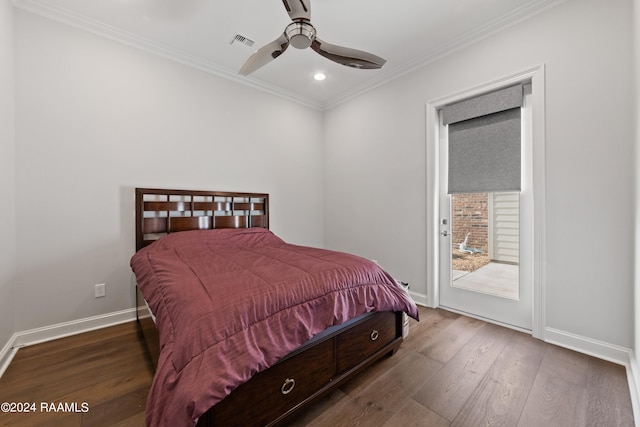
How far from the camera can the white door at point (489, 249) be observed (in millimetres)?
2291

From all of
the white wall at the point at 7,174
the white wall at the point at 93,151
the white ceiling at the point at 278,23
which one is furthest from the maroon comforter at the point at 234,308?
the white ceiling at the point at 278,23

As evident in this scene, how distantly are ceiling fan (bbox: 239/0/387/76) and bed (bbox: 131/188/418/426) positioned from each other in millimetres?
1588

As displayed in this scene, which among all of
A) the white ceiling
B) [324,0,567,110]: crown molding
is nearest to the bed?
the white ceiling

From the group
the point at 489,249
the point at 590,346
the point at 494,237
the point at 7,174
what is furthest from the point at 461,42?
the point at 7,174

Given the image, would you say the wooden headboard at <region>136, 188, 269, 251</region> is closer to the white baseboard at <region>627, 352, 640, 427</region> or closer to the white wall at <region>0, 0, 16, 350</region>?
the white wall at <region>0, 0, 16, 350</region>

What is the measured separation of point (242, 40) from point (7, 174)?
2.24m

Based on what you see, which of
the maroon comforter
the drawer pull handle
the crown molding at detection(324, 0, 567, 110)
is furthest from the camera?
the crown molding at detection(324, 0, 567, 110)

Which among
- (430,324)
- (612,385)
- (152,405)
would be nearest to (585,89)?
(612,385)

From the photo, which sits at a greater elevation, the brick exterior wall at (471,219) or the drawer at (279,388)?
the brick exterior wall at (471,219)

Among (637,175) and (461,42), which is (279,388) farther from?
(461,42)

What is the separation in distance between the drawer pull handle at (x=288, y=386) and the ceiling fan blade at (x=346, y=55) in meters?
2.25

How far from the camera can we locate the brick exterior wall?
101 inches

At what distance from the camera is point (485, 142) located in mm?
2504

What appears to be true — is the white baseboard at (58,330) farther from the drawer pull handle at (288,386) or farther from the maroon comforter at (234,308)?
the drawer pull handle at (288,386)
